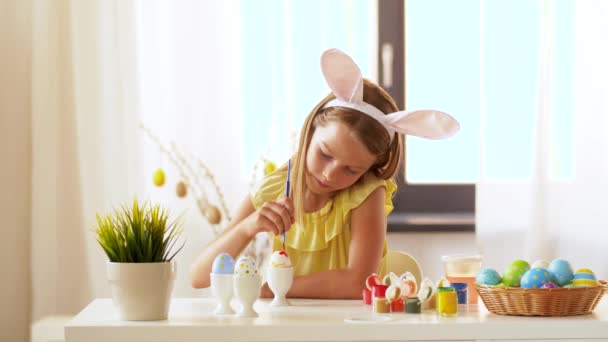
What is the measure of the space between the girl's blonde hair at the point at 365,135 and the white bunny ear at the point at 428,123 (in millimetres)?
72

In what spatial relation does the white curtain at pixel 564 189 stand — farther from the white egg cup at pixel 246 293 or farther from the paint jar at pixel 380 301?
the white egg cup at pixel 246 293

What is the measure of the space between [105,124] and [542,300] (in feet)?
5.81

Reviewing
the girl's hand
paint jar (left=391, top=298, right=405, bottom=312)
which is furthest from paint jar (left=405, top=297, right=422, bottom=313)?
the girl's hand

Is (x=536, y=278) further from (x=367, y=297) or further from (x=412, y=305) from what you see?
(x=367, y=297)

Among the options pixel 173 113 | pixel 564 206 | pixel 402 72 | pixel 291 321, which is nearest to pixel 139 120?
pixel 173 113

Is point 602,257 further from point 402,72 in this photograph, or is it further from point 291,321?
point 291,321

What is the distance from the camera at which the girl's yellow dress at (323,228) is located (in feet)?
6.65

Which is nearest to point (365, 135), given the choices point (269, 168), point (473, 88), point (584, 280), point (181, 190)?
point (584, 280)

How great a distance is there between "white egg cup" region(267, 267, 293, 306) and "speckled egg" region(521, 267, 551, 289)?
0.41 meters

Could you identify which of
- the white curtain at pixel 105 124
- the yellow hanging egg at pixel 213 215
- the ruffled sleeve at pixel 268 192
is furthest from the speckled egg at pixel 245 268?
the white curtain at pixel 105 124

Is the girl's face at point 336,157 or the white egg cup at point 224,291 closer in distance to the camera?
the white egg cup at point 224,291

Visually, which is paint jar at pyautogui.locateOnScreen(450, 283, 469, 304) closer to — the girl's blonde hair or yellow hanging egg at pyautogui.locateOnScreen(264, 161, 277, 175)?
the girl's blonde hair

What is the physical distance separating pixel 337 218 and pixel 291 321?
0.66 metres

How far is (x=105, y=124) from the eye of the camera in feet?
9.34
